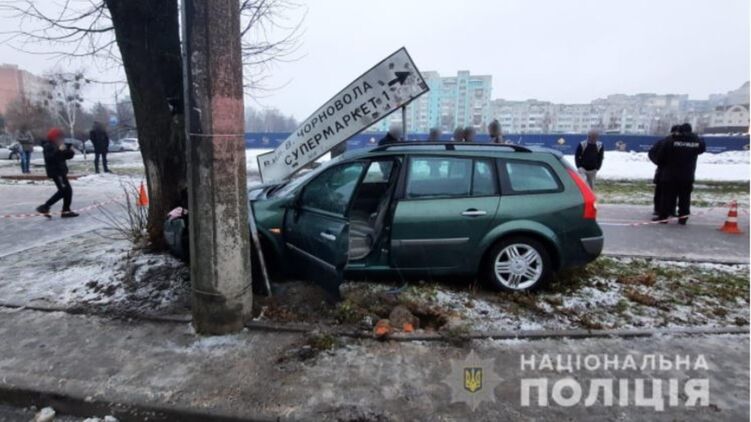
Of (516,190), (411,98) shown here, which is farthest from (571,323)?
(411,98)

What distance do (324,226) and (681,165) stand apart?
7.55m

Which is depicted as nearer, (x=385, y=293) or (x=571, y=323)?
(x=571, y=323)

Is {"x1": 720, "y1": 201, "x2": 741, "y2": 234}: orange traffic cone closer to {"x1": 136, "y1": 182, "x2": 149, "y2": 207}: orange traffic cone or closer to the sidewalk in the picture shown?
the sidewalk

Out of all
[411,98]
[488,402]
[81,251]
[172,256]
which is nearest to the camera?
[488,402]

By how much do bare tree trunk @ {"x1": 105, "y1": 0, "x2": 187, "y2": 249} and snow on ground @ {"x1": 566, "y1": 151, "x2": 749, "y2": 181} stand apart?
1189 centimetres

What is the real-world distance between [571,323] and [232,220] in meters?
3.03

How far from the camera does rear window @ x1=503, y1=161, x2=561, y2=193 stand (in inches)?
173

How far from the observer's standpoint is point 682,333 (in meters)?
3.59

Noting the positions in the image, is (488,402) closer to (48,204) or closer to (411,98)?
(411,98)

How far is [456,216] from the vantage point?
4.27 m

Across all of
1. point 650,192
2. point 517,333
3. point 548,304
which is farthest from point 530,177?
point 650,192

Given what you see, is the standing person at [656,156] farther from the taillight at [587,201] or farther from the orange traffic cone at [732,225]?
the taillight at [587,201]

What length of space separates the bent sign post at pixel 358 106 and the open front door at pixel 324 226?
317 mm

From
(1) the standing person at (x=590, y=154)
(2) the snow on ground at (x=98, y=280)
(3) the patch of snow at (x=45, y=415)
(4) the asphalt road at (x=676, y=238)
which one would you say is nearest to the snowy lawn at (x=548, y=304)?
(2) the snow on ground at (x=98, y=280)
